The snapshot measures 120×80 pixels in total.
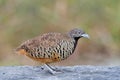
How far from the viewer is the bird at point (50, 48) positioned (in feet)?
21.9

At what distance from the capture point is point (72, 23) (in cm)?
1055

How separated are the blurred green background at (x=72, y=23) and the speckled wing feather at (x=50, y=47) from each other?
11.5 ft

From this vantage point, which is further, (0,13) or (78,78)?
(0,13)

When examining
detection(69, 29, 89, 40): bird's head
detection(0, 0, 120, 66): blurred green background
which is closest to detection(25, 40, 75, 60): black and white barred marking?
detection(69, 29, 89, 40): bird's head

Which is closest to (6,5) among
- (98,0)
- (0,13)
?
(0,13)

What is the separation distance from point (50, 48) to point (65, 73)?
1.05ft

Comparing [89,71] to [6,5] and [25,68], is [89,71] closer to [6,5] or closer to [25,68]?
[25,68]

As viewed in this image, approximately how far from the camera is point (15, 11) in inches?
416

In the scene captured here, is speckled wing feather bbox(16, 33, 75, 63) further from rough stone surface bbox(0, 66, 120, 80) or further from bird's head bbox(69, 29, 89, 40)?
rough stone surface bbox(0, 66, 120, 80)

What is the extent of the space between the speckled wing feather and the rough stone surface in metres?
0.18

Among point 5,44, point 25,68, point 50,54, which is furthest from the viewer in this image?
point 5,44

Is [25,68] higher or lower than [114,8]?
lower

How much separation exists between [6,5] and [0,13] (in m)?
0.19

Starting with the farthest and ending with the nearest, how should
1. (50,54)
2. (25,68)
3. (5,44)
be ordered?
(5,44) < (25,68) < (50,54)
